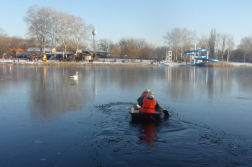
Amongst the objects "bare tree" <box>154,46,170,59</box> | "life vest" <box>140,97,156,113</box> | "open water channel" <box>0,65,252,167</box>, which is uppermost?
"bare tree" <box>154,46,170,59</box>

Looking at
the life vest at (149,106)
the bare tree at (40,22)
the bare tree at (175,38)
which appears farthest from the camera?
the bare tree at (175,38)

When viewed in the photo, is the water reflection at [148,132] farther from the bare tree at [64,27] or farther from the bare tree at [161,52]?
the bare tree at [161,52]

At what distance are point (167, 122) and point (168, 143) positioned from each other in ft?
6.39

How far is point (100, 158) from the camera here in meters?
5.45

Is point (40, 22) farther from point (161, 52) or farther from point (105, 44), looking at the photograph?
point (161, 52)

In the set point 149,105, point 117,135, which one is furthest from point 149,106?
point 117,135

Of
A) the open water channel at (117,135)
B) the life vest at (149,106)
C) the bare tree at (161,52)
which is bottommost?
the open water channel at (117,135)

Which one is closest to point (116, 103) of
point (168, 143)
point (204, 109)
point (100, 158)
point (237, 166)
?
point (204, 109)

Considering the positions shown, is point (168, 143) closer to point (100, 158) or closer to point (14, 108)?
point (100, 158)

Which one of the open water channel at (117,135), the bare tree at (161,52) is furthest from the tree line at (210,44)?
the open water channel at (117,135)

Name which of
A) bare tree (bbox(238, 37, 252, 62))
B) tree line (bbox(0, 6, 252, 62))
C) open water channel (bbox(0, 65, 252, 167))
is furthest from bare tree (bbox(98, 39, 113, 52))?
open water channel (bbox(0, 65, 252, 167))

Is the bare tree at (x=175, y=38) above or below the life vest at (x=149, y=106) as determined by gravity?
above

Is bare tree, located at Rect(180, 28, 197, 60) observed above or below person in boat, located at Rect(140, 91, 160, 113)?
above

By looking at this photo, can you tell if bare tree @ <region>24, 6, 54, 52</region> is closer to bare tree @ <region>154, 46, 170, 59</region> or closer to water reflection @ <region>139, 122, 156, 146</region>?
water reflection @ <region>139, 122, 156, 146</region>
